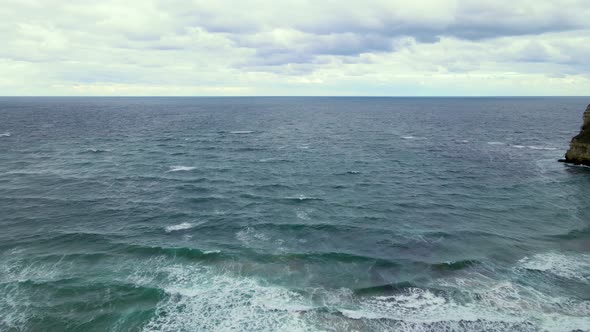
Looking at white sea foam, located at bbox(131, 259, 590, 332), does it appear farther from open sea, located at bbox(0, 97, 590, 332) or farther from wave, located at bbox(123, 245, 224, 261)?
wave, located at bbox(123, 245, 224, 261)

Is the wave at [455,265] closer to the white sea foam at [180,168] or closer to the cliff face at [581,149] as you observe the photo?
the white sea foam at [180,168]

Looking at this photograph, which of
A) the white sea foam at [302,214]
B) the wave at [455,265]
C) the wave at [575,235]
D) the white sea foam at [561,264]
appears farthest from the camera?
the white sea foam at [302,214]

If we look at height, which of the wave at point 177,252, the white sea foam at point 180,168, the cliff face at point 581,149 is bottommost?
the wave at point 177,252

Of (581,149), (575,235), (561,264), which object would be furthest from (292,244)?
(581,149)

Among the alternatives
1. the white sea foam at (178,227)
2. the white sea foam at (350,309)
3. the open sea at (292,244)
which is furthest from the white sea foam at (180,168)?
the white sea foam at (350,309)

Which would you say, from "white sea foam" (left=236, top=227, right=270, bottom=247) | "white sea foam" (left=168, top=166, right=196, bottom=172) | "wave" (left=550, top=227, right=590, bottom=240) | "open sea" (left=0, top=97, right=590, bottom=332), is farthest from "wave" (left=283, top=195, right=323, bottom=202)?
"wave" (left=550, top=227, right=590, bottom=240)

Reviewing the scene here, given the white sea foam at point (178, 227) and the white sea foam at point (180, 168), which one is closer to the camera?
the white sea foam at point (178, 227)

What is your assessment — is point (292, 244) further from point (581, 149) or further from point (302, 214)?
point (581, 149)
